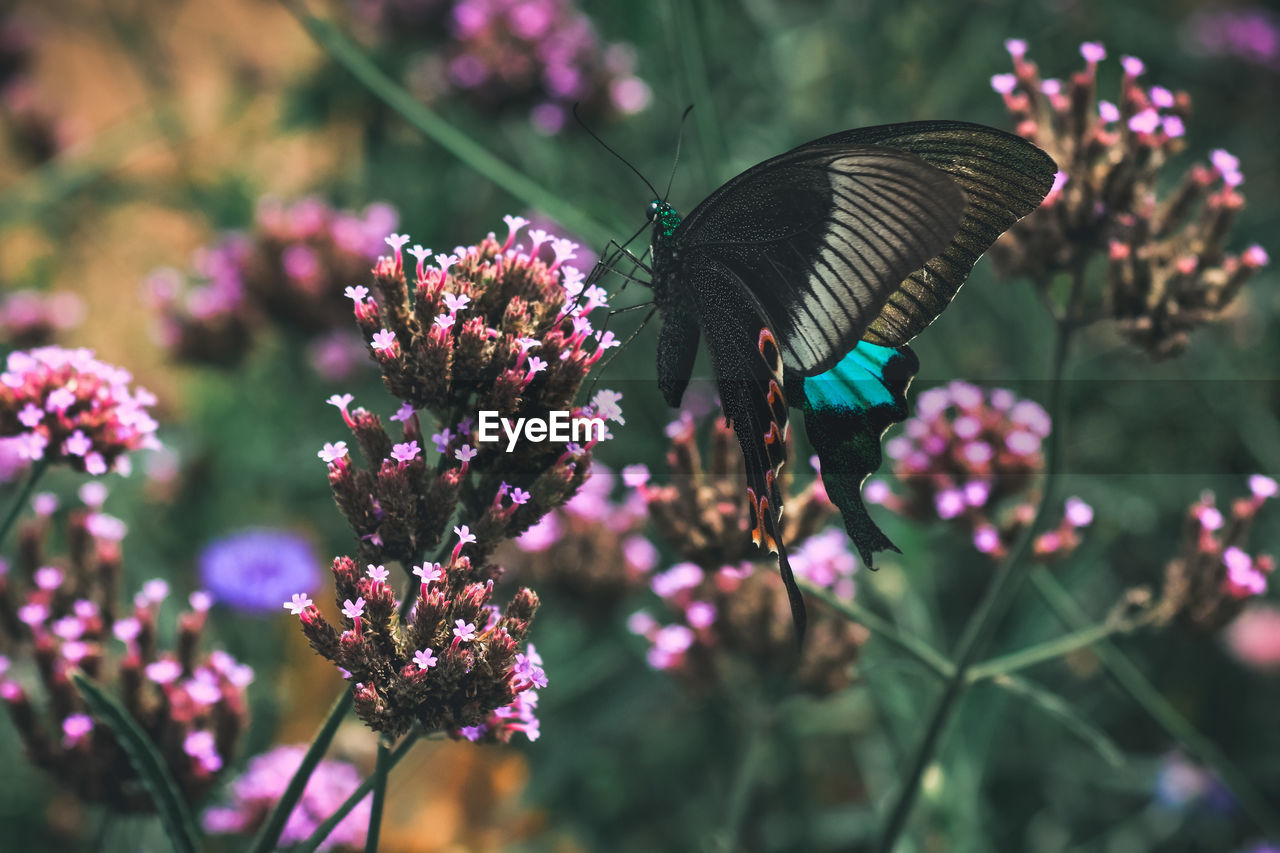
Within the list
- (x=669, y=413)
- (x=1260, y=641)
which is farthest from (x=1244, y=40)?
(x=669, y=413)

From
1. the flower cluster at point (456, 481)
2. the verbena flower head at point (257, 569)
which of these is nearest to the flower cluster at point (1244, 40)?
the flower cluster at point (456, 481)

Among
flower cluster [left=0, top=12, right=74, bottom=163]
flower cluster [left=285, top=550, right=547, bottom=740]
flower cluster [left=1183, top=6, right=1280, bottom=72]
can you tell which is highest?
flower cluster [left=1183, top=6, right=1280, bottom=72]

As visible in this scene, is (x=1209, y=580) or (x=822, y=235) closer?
(x=822, y=235)

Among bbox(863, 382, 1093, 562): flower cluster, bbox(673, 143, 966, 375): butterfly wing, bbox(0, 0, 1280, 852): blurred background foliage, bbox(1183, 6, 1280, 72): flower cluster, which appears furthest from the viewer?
bbox(1183, 6, 1280, 72): flower cluster

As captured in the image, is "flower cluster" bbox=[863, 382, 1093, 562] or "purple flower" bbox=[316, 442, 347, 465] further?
"flower cluster" bbox=[863, 382, 1093, 562]

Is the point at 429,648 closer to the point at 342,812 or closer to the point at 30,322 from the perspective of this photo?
the point at 342,812

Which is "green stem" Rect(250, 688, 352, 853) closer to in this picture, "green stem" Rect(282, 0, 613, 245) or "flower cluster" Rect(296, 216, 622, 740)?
"flower cluster" Rect(296, 216, 622, 740)

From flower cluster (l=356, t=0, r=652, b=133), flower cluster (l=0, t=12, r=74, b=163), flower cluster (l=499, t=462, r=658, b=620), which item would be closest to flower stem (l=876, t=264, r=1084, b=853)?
flower cluster (l=499, t=462, r=658, b=620)
